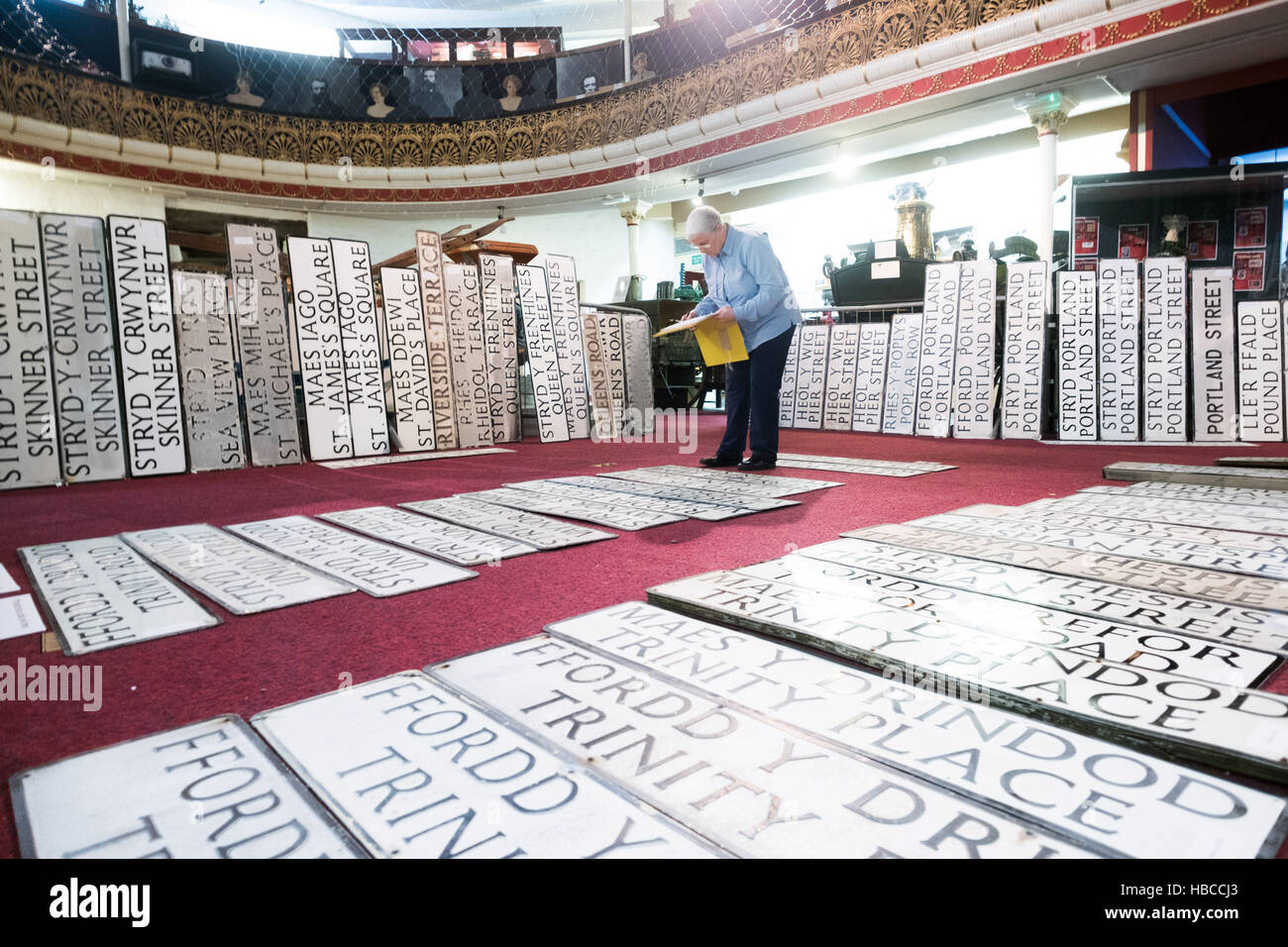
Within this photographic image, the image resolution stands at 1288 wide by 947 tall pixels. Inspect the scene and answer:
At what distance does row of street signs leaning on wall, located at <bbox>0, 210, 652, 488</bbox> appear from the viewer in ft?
11.8

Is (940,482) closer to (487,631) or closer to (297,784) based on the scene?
(487,631)

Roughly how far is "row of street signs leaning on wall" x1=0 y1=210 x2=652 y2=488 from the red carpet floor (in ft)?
0.95

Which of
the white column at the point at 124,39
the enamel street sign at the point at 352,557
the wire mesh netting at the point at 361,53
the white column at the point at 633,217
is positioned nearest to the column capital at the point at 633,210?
the white column at the point at 633,217

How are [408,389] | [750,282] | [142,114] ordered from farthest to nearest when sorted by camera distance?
[142,114]
[408,389]
[750,282]

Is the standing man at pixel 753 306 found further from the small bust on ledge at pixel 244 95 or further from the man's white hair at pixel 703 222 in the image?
the small bust on ledge at pixel 244 95

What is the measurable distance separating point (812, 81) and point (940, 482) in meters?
7.49

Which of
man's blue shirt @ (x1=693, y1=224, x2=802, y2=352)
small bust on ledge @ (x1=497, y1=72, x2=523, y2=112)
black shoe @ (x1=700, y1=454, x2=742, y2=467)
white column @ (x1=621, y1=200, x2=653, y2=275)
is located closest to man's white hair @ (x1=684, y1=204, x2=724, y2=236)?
man's blue shirt @ (x1=693, y1=224, x2=802, y2=352)

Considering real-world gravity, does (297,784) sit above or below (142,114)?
below

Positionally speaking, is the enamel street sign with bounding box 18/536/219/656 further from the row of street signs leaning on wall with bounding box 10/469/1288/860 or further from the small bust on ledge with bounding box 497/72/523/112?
the small bust on ledge with bounding box 497/72/523/112

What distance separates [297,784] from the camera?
0.83m

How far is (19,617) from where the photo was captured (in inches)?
59.6

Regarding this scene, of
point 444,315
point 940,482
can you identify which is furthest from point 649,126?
point 940,482

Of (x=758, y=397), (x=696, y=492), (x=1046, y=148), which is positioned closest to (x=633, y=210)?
(x=1046, y=148)

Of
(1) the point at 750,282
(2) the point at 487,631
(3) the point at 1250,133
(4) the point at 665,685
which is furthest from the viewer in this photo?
(3) the point at 1250,133
